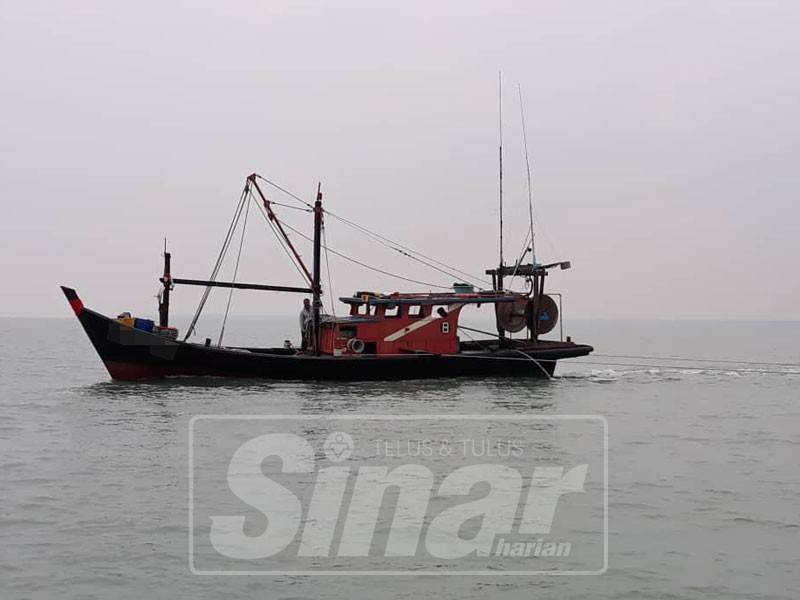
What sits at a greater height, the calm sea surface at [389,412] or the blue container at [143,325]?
the blue container at [143,325]

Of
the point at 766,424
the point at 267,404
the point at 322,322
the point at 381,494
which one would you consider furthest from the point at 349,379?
the point at 381,494

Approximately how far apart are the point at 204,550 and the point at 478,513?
435 cm

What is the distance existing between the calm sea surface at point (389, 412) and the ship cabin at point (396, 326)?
172 cm

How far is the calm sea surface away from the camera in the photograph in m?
10.3

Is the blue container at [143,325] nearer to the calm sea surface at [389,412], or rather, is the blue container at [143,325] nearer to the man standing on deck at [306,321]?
the calm sea surface at [389,412]

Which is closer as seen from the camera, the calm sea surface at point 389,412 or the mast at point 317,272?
the calm sea surface at point 389,412

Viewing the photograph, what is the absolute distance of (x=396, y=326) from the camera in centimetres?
3206

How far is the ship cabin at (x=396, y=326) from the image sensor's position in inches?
1248

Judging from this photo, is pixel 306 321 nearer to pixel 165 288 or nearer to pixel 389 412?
pixel 165 288

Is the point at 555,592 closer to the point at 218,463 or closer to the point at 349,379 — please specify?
the point at 218,463

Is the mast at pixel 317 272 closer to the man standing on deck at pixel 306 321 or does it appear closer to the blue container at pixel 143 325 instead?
the man standing on deck at pixel 306 321

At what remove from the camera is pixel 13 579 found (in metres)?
10.3

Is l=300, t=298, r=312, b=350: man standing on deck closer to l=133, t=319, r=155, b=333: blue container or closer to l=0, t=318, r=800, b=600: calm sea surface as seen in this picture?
l=0, t=318, r=800, b=600: calm sea surface

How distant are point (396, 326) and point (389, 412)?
26.4 feet
